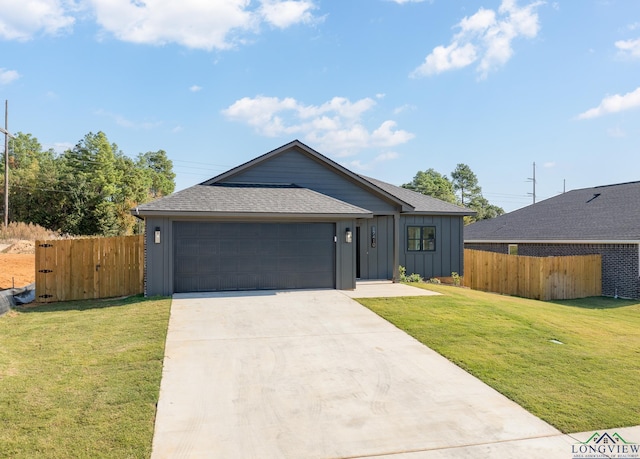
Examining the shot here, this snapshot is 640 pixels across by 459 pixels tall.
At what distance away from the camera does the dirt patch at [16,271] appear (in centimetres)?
1341

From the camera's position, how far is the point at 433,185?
196 feet

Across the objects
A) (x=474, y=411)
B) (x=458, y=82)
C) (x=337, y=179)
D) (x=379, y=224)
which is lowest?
(x=474, y=411)

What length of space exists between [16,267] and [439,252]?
61.3 feet

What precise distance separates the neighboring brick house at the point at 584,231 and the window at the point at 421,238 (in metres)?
5.75

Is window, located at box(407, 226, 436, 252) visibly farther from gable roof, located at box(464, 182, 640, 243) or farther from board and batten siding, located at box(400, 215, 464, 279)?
gable roof, located at box(464, 182, 640, 243)

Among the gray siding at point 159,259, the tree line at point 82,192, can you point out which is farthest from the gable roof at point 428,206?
the tree line at point 82,192

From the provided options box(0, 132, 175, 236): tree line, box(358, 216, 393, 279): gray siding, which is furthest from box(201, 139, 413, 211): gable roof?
box(0, 132, 175, 236): tree line

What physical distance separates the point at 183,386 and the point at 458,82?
16984mm

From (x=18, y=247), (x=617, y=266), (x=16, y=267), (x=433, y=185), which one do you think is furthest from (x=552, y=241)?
(x=433, y=185)

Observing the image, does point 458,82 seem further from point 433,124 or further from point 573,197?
point 573,197

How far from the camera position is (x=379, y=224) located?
1578cm

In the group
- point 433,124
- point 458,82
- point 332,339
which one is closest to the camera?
point 332,339

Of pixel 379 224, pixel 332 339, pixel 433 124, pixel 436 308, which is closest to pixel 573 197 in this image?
pixel 433 124

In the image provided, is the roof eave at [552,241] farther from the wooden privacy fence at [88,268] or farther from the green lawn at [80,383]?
the wooden privacy fence at [88,268]
